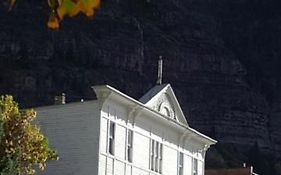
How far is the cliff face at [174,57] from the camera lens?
137 m

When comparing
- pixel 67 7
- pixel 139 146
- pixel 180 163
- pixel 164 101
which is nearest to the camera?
pixel 67 7

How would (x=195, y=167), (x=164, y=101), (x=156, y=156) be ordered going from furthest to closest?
(x=195, y=167), (x=164, y=101), (x=156, y=156)

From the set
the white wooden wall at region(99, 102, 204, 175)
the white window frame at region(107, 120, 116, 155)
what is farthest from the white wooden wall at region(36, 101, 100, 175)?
the white window frame at region(107, 120, 116, 155)

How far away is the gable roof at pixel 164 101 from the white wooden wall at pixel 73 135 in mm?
4615

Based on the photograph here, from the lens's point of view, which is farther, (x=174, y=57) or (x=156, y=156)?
(x=174, y=57)

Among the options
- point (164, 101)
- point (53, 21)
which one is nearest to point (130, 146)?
point (164, 101)

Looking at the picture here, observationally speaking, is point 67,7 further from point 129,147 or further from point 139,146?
point 139,146

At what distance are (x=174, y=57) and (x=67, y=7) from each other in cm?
14882

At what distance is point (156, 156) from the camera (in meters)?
38.0

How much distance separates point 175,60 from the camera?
498ft

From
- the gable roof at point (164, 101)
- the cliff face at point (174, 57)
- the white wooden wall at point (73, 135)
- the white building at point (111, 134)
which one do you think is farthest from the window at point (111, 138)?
the cliff face at point (174, 57)

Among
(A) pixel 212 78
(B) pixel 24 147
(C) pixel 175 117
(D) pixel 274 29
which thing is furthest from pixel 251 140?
(B) pixel 24 147

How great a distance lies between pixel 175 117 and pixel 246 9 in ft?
429

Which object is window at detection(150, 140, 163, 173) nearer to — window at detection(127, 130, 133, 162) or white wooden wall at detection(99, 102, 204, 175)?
white wooden wall at detection(99, 102, 204, 175)
